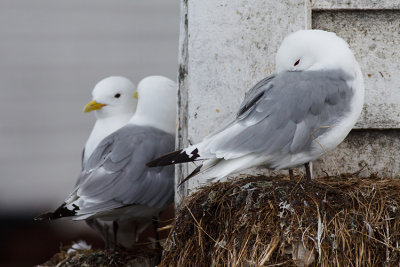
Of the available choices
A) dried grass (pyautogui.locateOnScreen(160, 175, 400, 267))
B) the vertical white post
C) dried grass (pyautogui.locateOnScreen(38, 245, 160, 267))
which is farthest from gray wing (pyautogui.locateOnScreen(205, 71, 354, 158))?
dried grass (pyautogui.locateOnScreen(38, 245, 160, 267))

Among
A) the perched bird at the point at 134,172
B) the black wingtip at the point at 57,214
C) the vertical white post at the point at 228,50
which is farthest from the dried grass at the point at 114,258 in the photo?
the vertical white post at the point at 228,50

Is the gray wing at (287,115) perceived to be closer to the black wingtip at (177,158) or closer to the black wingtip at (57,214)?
the black wingtip at (177,158)

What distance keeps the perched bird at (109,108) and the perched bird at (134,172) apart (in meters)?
0.27

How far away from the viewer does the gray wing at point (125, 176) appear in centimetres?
371

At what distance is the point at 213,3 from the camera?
10.8ft

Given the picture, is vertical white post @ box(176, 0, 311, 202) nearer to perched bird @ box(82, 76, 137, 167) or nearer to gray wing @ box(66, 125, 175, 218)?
gray wing @ box(66, 125, 175, 218)

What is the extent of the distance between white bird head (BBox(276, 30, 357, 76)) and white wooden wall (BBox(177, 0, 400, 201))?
25 centimetres

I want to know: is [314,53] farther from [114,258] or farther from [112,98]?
[112,98]

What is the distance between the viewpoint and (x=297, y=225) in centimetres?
259

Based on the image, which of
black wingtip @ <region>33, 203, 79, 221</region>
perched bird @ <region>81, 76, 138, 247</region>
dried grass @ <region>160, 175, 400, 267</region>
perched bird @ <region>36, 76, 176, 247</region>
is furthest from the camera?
perched bird @ <region>81, 76, 138, 247</region>

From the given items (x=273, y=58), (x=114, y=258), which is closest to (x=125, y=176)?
(x=114, y=258)

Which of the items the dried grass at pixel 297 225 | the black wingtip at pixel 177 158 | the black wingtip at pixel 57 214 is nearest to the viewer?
the dried grass at pixel 297 225

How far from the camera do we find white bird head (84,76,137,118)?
459cm

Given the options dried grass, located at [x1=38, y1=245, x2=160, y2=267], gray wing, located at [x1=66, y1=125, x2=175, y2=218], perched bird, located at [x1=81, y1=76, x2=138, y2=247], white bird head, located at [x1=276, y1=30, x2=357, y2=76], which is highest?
white bird head, located at [x1=276, y1=30, x2=357, y2=76]
